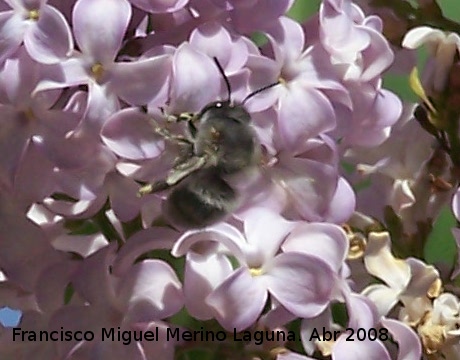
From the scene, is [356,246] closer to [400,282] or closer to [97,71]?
[400,282]

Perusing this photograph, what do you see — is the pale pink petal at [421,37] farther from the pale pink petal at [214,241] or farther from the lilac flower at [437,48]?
the pale pink petal at [214,241]

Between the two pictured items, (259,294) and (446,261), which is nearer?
(259,294)

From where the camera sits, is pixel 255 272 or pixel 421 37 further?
pixel 421 37

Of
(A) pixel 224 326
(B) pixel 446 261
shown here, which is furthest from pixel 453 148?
(A) pixel 224 326

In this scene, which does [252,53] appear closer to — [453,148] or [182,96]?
[182,96]

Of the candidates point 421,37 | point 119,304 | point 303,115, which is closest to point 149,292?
point 119,304

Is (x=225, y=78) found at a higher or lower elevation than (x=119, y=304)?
higher

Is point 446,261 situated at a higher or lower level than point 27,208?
lower

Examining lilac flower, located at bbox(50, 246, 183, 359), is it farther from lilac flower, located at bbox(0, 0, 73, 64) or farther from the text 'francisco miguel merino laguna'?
lilac flower, located at bbox(0, 0, 73, 64)
